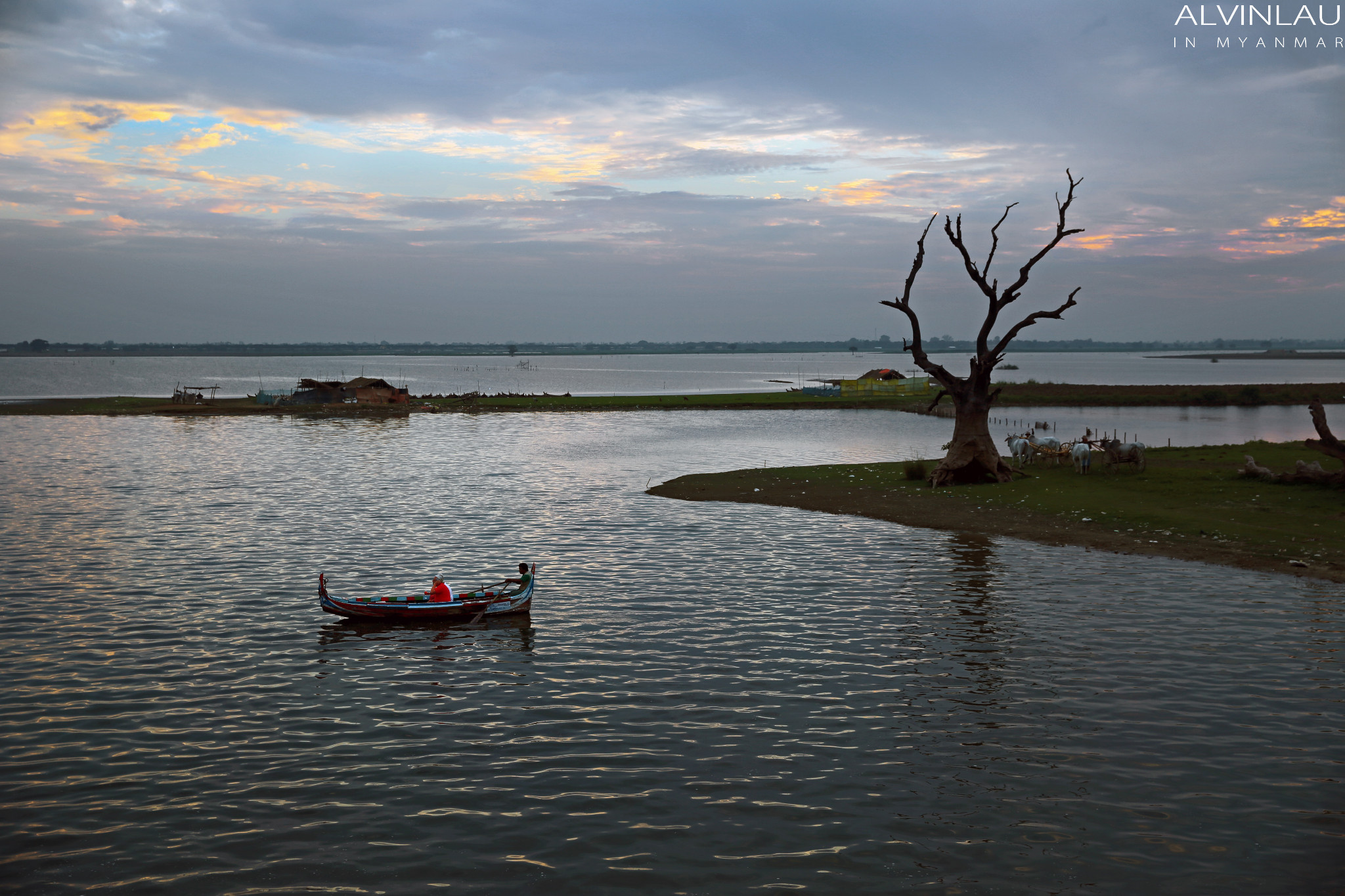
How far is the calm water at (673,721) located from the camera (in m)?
11.6

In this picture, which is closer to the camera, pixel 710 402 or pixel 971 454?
pixel 971 454

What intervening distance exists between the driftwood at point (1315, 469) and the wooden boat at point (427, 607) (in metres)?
27.8

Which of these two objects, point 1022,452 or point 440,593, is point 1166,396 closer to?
point 1022,452

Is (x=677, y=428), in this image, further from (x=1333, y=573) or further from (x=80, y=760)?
(x=80, y=760)

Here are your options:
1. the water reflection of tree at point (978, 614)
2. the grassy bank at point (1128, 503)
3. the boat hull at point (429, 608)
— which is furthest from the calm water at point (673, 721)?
the grassy bank at point (1128, 503)

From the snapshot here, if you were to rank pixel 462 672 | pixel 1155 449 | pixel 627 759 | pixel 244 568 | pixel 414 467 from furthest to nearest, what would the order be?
pixel 414 467 < pixel 1155 449 < pixel 244 568 < pixel 462 672 < pixel 627 759

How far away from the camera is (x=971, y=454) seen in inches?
1622

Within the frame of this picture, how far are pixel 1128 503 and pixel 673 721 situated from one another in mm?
25767

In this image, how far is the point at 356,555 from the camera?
1168 inches

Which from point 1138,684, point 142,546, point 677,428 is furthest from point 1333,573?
point 677,428

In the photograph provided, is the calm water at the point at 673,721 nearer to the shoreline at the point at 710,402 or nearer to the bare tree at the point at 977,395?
the bare tree at the point at 977,395

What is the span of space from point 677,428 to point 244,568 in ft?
191

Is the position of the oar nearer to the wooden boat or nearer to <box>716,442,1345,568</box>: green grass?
the wooden boat

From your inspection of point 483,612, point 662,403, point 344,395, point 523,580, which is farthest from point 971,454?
point 344,395
